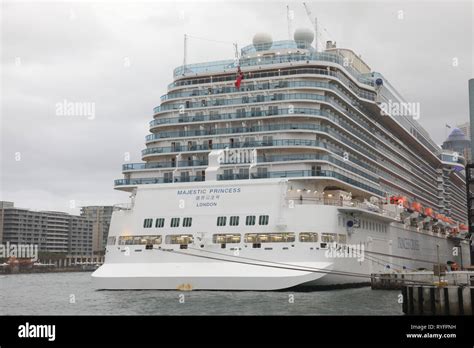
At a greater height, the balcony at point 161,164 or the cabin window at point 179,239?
the balcony at point 161,164

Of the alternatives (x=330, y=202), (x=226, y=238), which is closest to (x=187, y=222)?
(x=226, y=238)

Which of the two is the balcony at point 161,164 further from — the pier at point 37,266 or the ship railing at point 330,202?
the pier at point 37,266

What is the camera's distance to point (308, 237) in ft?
130

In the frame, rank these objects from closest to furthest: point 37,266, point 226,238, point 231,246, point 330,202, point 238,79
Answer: point 231,246 → point 226,238 → point 330,202 → point 238,79 → point 37,266

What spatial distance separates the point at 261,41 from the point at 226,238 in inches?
845

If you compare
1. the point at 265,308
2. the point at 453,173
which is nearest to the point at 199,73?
the point at 265,308

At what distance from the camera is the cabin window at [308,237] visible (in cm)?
3956

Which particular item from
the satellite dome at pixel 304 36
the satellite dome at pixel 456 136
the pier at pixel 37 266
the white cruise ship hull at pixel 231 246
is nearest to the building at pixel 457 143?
the satellite dome at pixel 456 136

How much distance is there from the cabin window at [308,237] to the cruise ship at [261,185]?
7cm

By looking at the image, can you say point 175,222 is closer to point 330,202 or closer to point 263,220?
point 263,220

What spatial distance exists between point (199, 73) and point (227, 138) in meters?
8.10

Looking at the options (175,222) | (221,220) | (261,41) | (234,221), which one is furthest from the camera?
(261,41)
